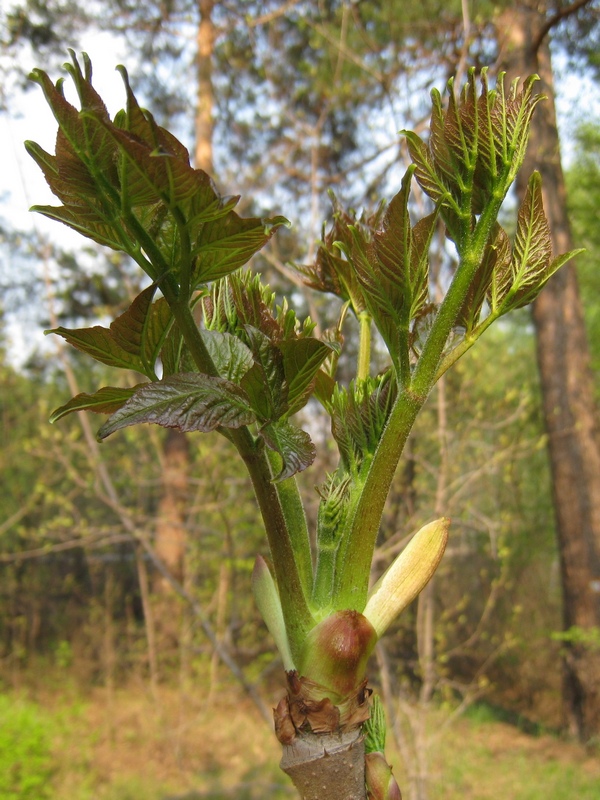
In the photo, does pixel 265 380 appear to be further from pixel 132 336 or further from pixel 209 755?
pixel 209 755

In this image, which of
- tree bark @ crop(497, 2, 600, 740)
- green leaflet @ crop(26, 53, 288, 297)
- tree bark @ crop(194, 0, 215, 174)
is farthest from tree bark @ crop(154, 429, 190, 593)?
green leaflet @ crop(26, 53, 288, 297)

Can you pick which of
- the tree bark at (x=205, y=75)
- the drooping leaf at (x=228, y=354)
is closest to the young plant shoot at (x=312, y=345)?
the drooping leaf at (x=228, y=354)

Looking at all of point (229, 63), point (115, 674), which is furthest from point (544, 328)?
point (115, 674)

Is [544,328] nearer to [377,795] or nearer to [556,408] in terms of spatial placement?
[556,408]

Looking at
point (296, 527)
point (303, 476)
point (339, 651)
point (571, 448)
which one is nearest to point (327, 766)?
point (339, 651)

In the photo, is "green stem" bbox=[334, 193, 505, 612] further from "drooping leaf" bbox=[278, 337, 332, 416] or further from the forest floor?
the forest floor
